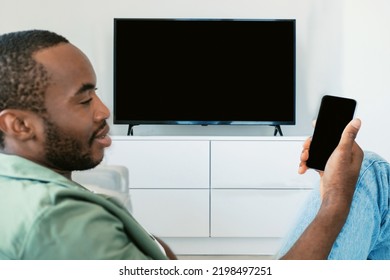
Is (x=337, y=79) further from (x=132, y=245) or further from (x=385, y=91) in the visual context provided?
(x=132, y=245)

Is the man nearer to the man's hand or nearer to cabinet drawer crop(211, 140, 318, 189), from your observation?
the man's hand

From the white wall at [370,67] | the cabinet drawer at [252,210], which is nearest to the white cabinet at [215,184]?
the cabinet drawer at [252,210]

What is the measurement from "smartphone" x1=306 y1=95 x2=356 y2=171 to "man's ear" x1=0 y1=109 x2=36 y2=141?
1.66 ft

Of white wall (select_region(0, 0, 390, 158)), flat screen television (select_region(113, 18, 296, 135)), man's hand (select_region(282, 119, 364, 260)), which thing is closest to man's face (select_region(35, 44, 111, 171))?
man's hand (select_region(282, 119, 364, 260))

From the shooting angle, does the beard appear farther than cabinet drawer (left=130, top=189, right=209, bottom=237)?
No

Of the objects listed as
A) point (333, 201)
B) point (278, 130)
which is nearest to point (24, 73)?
point (333, 201)

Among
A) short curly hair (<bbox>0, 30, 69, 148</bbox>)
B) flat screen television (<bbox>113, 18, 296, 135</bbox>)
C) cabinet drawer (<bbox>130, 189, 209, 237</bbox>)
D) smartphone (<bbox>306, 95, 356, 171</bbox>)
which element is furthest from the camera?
flat screen television (<bbox>113, 18, 296, 135</bbox>)

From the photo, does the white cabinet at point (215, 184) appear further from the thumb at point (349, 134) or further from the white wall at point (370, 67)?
the thumb at point (349, 134)

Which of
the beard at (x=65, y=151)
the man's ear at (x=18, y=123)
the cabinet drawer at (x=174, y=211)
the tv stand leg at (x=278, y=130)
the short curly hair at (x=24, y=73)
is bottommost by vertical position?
the cabinet drawer at (x=174, y=211)

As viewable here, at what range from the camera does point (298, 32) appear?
7.75ft

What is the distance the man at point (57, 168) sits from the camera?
0.43m

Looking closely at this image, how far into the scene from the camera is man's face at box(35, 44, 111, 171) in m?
0.53

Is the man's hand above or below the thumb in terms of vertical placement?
below

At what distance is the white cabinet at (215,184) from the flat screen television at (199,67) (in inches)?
8.1
